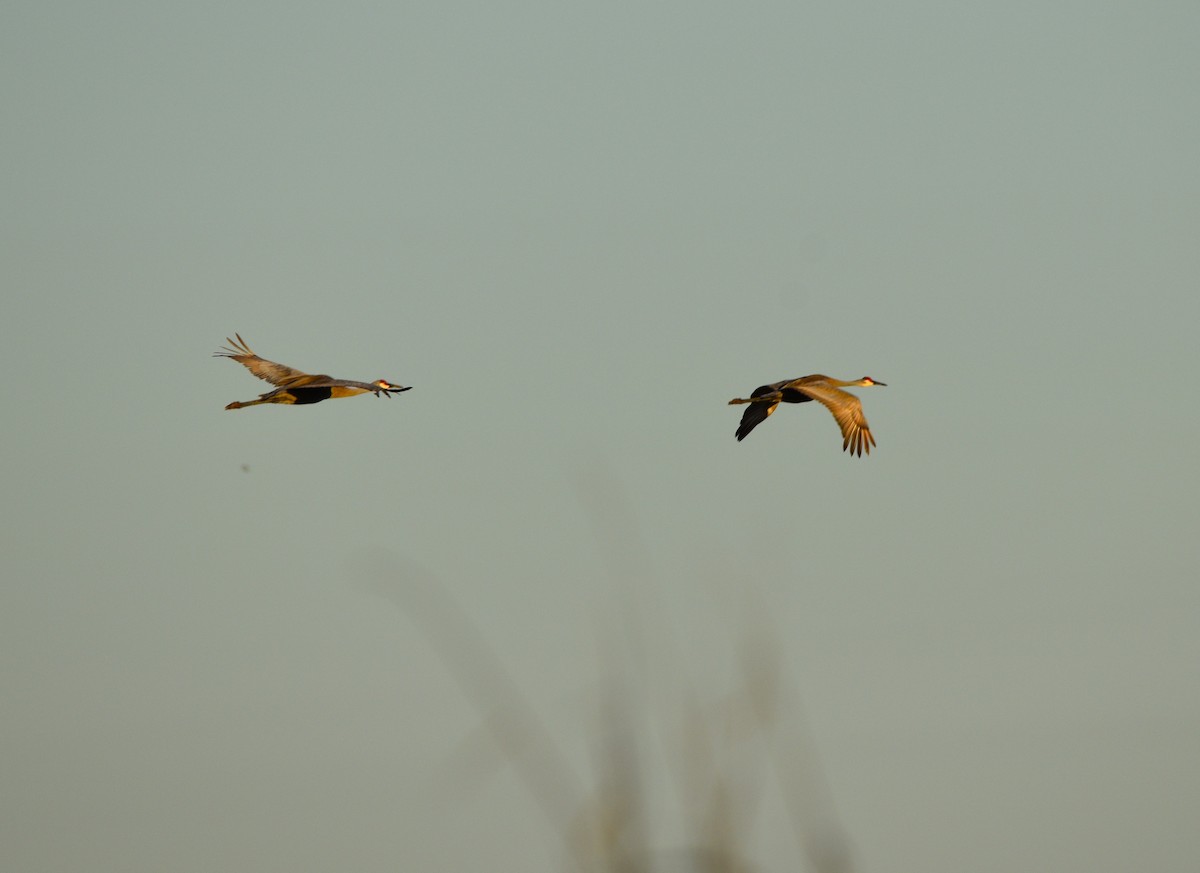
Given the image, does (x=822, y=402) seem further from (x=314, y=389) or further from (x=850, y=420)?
(x=314, y=389)

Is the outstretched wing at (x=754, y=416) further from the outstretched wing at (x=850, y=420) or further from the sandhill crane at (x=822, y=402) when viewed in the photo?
the outstretched wing at (x=850, y=420)

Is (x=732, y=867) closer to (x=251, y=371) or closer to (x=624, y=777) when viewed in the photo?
(x=624, y=777)

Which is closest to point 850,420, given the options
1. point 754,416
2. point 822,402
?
point 822,402

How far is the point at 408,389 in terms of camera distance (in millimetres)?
30875

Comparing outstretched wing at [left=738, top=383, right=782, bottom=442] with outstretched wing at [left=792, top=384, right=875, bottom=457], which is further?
outstretched wing at [left=738, top=383, right=782, bottom=442]

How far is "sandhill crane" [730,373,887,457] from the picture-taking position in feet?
102

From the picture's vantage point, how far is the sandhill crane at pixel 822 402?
1221 inches

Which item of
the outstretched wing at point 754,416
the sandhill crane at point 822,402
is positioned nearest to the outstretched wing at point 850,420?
the sandhill crane at point 822,402

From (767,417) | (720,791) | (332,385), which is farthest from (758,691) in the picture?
(767,417)

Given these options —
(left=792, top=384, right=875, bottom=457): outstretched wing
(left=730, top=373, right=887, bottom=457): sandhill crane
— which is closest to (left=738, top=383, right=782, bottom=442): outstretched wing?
(left=730, top=373, right=887, bottom=457): sandhill crane

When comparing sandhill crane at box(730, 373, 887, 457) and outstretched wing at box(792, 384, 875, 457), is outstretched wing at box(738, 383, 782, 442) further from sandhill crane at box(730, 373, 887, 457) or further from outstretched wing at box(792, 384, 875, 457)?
outstretched wing at box(792, 384, 875, 457)

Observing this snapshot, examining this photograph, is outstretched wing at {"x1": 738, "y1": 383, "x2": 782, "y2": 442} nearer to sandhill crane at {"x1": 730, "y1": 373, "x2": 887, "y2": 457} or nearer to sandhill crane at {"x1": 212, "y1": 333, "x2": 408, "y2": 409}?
sandhill crane at {"x1": 730, "y1": 373, "x2": 887, "y2": 457}

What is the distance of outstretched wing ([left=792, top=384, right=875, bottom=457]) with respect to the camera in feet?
102

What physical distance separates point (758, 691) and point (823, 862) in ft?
1.98
